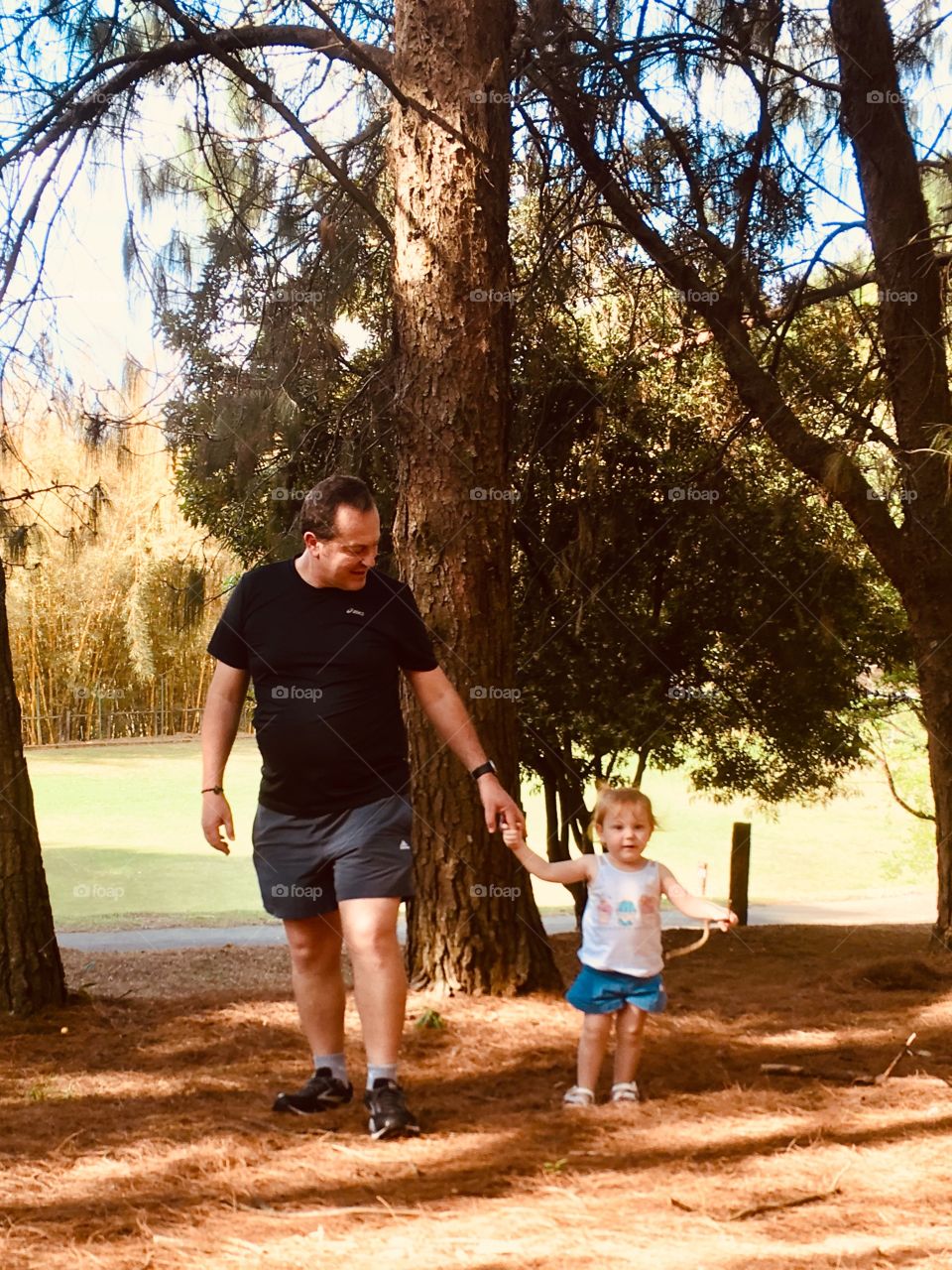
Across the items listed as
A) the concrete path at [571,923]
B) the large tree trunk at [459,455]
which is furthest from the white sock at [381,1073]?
the concrete path at [571,923]

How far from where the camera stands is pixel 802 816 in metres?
22.5

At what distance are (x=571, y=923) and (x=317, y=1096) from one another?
7887 millimetres

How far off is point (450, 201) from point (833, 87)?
253cm

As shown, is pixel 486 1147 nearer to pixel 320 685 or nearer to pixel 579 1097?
pixel 579 1097

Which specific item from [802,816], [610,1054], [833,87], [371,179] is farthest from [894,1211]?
[802,816]

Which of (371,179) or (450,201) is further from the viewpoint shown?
(371,179)

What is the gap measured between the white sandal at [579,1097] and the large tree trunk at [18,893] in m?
2.20

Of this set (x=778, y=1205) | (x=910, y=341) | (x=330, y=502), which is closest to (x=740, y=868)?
(x=910, y=341)

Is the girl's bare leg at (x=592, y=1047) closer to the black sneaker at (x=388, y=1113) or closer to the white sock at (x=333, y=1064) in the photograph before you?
the black sneaker at (x=388, y=1113)

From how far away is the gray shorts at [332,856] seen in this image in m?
3.45

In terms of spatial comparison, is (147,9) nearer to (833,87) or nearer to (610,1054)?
(833,87)

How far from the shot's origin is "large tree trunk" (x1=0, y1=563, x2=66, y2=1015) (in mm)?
4957

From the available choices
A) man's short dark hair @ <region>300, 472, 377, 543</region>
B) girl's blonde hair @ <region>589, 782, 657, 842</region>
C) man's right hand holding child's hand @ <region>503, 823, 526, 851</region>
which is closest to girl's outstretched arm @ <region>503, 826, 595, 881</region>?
man's right hand holding child's hand @ <region>503, 823, 526, 851</region>

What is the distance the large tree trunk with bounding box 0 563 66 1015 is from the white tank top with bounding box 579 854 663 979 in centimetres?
228
